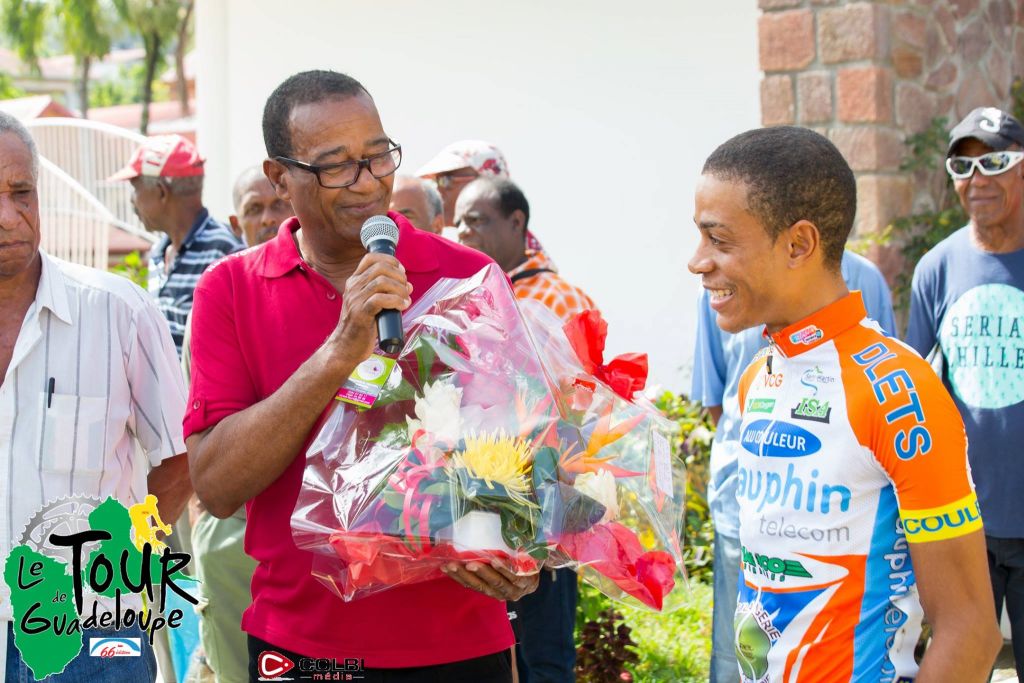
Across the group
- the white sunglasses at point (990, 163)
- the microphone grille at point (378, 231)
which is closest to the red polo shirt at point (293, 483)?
the microphone grille at point (378, 231)

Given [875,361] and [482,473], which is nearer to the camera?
[482,473]

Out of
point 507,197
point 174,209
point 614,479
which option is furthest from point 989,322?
point 174,209

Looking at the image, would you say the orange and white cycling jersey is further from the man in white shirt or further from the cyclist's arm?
the man in white shirt

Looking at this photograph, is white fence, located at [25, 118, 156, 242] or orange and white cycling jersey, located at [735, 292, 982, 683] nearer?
orange and white cycling jersey, located at [735, 292, 982, 683]

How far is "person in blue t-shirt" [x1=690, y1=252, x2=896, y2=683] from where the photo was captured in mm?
4746

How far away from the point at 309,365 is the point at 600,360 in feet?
2.20

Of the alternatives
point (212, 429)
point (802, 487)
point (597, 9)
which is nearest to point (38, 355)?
point (212, 429)

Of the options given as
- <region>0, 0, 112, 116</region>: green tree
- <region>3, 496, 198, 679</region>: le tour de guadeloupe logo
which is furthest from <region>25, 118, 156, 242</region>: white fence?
<region>0, 0, 112, 116</region>: green tree

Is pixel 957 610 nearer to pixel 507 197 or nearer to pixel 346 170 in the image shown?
pixel 346 170

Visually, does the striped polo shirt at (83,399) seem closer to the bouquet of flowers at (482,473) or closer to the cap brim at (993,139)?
the bouquet of flowers at (482,473)

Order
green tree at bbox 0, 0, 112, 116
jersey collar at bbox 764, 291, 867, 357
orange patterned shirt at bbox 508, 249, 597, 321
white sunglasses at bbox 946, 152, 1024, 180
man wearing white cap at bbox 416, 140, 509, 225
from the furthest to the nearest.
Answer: green tree at bbox 0, 0, 112, 116, man wearing white cap at bbox 416, 140, 509, 225, orange patterned shirt at bbox 508, 249, 597, 321, white sunglasses at bbox 946, 152, 1024, 180, jersey collar at bbox 764, 291, 867, 357

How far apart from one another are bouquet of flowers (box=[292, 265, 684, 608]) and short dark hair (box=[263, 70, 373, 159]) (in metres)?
0.56

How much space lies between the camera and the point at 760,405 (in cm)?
270

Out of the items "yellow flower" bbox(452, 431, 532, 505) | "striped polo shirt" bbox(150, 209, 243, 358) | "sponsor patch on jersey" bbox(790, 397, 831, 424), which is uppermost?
"sponsor patch on jersey" bbox(790, 397, 831, 424)
